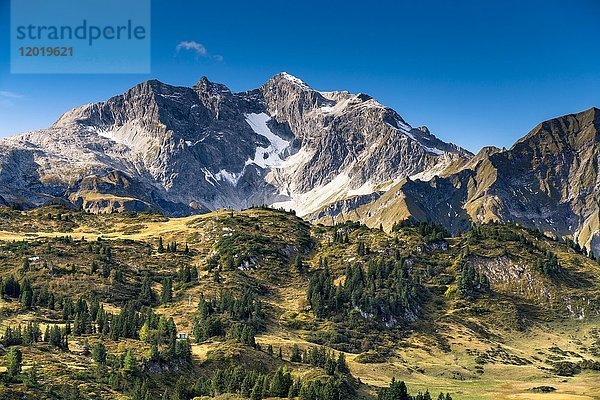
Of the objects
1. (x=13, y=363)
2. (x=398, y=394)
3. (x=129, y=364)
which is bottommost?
(x=398, y=394)

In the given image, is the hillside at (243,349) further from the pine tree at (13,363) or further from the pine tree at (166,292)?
the pine tree at (13,363)

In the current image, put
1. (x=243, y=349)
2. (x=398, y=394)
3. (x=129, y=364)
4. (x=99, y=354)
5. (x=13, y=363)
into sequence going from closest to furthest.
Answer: (x=13, y=363) → (x=129, y=364) → (x=99, y=354) → (x=398, y=394) → (x=243, y=349)

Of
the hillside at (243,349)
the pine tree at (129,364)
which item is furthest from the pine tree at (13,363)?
the pine tree at (129,364)

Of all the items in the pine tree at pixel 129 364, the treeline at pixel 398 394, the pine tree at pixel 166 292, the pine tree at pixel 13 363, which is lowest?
the treeline at pixel 398 394

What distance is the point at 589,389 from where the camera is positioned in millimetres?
140625

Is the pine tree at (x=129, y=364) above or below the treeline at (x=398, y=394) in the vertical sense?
above

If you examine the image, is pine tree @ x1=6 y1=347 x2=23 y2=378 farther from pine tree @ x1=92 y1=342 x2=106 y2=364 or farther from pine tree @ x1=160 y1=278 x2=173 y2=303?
pine tree @ x1=160 y1=278 x2=173 y2=303

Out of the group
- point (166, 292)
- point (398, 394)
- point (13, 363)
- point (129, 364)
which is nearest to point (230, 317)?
point (166, 292)

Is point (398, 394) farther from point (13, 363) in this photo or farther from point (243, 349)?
point (13, 363)

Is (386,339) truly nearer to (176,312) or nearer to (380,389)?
(380,389)

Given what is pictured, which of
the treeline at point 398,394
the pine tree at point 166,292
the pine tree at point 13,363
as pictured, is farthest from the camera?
the pine tree at point 166,292

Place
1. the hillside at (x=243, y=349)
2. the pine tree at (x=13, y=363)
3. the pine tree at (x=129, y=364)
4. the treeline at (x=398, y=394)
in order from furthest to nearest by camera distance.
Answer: the treeline at (x=398, y=394) < the hillside at (x=243, y=349) < the pine tree at (x=129, y=364) < the pine tree at (x=13, y=363)

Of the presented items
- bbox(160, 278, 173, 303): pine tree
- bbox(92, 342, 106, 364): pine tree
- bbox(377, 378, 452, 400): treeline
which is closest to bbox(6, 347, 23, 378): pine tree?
bbox(92, 342, 106, 364): pine tree

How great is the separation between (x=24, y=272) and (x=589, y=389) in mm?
176604
